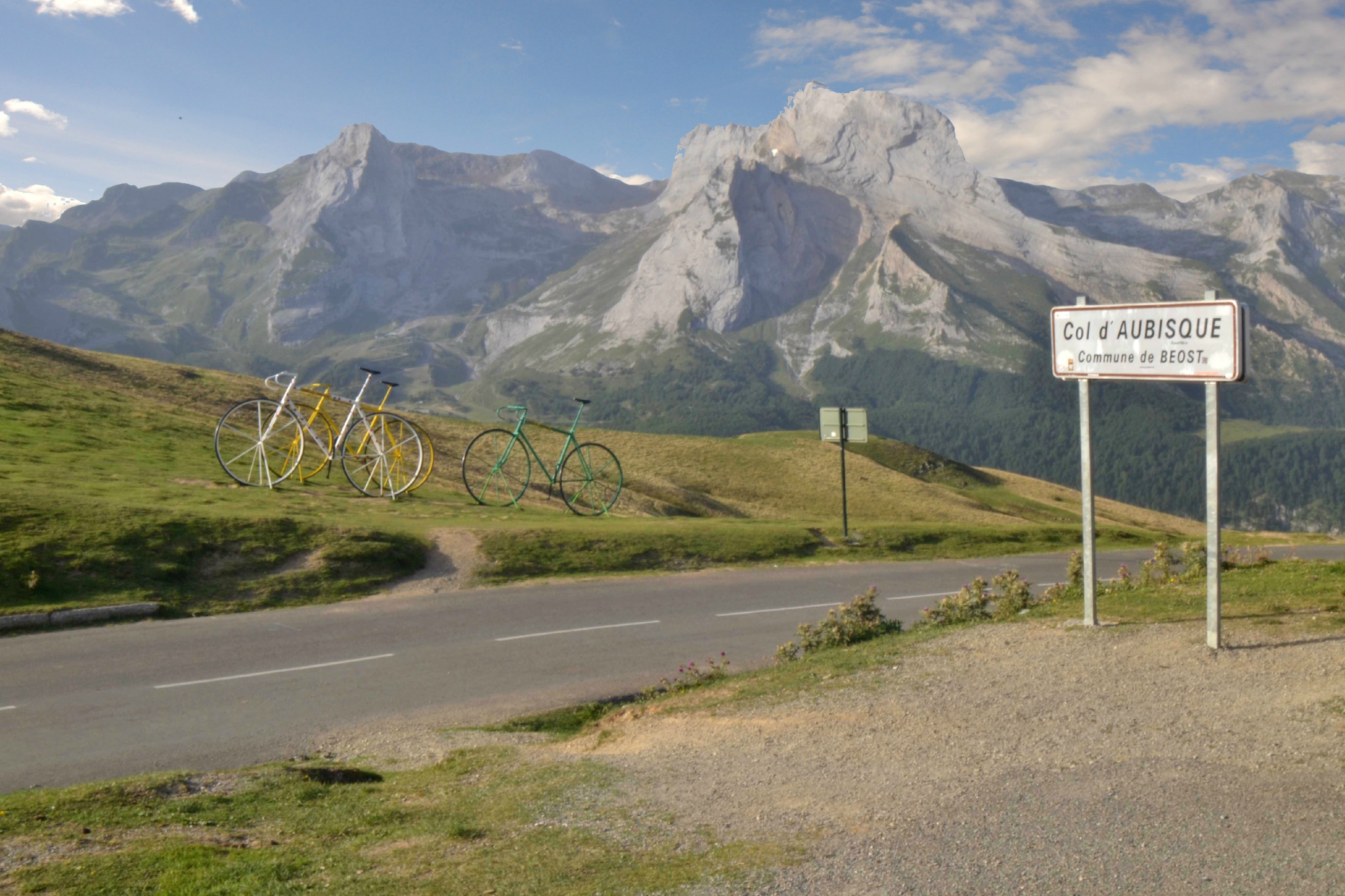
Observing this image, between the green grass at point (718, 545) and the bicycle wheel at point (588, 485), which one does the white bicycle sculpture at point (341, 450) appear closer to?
the bicycle wheel at point (588, 485)

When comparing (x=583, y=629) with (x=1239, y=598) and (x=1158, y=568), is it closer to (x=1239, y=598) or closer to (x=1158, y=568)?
(x=1158, y=568)

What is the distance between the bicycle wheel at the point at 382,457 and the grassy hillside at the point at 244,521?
2.34ft

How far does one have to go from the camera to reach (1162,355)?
10.7m

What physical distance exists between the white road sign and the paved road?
664cm

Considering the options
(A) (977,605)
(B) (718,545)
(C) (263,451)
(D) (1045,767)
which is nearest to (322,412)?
(C) (263,451)

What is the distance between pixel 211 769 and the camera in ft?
32.2

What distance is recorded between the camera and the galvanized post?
1000 cm

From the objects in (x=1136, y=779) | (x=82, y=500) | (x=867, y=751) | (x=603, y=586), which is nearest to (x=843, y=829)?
(x=867, y=751)

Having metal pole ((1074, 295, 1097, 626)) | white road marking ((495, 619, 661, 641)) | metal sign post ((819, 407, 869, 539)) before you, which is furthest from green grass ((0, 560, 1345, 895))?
metal sign post ((819, 407, 869, 539))

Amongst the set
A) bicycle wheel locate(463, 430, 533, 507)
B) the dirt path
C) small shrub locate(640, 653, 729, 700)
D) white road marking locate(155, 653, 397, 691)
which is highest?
bicycle wheel locate(463, 430, 533, 507)

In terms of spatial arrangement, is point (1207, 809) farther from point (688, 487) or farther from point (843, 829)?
point (688, 487)

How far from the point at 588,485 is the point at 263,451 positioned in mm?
10341

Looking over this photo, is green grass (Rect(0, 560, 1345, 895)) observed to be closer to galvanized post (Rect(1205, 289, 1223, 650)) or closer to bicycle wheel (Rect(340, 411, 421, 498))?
galvanized post (Rect(1205, 289, 1223, 650))

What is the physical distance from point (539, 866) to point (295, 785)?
384cm
